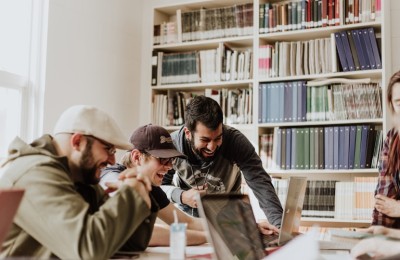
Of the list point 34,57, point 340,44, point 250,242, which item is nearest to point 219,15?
point 340,44

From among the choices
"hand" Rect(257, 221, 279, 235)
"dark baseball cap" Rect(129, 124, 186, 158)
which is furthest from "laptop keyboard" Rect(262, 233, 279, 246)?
"dark baseball cap" Rect(129, 124, 186, 158)

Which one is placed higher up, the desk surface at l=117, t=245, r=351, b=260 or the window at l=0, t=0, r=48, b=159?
the window at l=0, t=0, r=48, b=159

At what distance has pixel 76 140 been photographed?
1.61 m

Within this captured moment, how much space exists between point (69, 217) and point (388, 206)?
173 centimetres

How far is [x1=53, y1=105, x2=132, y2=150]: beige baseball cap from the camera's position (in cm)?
161

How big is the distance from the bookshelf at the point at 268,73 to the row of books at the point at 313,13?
0.03 feet

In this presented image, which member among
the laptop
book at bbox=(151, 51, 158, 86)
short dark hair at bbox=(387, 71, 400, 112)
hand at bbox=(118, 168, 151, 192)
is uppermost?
book at bbox=(151, 51, 158, 86)

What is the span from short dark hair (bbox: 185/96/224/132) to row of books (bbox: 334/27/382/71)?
5.20ft

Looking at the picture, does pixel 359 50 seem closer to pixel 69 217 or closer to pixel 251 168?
pixel 251 168

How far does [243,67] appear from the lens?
4359 millimetres

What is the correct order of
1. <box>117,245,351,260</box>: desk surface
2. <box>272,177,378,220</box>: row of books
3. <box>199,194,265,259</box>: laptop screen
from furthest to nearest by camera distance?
<box>272,177,378,220</box>: row of books
<box>117,245,351,260</box>: desk surface
<box>199,194,265,259</box>: laptop screen

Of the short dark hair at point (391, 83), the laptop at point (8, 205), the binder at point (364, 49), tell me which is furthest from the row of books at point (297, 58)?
the laptop at point (8, 205)

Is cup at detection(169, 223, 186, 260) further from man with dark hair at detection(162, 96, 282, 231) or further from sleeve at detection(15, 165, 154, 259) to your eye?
man with dark hair at detection(162, 96, 282, 231)

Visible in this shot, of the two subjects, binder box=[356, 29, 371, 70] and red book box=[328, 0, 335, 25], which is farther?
red book box=[328, 0, 335, 25]
